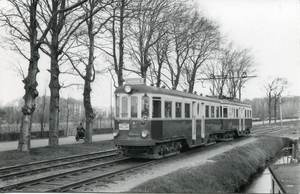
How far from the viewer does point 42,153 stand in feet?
53.8

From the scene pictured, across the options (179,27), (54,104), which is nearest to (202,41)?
(179,27)

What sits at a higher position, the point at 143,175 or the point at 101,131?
the point at 101,131

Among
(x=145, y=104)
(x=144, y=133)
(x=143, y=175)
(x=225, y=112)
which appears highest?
(x=145, y=104)

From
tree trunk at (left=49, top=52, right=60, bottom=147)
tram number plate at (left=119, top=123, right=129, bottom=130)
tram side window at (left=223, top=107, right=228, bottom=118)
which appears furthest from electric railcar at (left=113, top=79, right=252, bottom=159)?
tram side window at (left=223, top=107, right=228, bottom=118)

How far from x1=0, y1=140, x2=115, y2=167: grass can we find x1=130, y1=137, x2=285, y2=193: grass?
21.8ft

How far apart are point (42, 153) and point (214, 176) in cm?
850

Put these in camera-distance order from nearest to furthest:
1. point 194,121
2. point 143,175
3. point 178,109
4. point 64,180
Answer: point 64,180 < point 143,175 < point 178,109 < point 194,121

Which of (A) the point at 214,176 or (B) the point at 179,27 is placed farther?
(B) the point at 179,27

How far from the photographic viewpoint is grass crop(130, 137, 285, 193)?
10039 mm

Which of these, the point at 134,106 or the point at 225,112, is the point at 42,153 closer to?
the point at 134,106

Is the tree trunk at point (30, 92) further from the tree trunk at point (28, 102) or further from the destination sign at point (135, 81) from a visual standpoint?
the destination sign at point (135, 81)

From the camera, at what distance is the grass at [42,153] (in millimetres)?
14195

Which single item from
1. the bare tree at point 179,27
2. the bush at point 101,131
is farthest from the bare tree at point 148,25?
the bush at point 101,131

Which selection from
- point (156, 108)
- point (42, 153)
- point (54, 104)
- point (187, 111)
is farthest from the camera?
point (54, 104)
